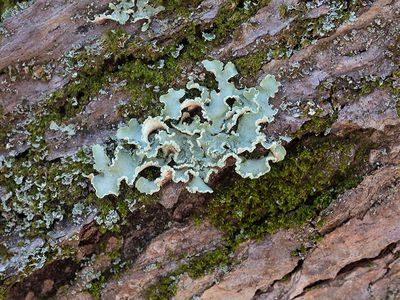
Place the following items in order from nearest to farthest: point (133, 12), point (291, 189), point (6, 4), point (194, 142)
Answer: point (194, 142)
point (291, 189)
point (133, 12)
point (6, 4)

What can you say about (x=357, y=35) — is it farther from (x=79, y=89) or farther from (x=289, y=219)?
(x=79, y=89)

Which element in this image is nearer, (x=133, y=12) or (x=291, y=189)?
(x=291, y=189)

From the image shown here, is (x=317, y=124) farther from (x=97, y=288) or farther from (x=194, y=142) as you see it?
(x=97, y=288)

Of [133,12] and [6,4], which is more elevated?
[6,4]

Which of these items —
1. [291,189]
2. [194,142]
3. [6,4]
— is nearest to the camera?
[194,142]

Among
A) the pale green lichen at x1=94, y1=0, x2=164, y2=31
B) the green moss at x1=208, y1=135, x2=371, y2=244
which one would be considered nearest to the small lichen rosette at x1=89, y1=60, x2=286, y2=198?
the green moss at x1=208, y1=135, x2=371, y2=244

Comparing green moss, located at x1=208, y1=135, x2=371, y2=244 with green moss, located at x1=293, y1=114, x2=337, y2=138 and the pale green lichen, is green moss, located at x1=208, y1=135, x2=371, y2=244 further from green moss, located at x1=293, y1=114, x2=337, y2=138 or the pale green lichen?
the pale green lichen

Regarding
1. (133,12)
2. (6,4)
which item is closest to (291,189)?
(133,12)

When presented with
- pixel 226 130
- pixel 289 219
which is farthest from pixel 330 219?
pixel 226 130
